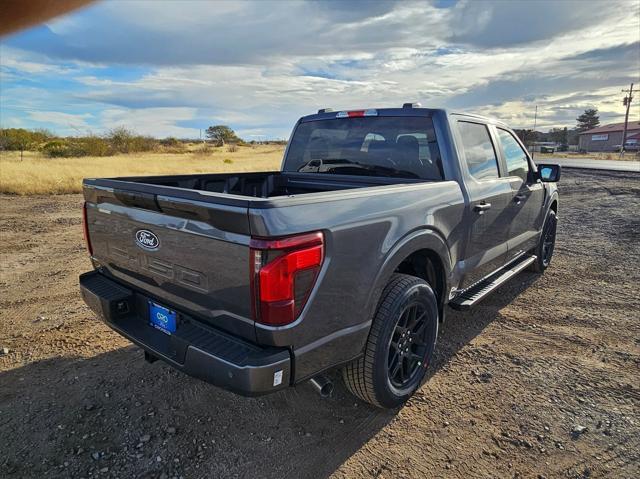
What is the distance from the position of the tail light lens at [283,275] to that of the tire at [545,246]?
4.28 metres

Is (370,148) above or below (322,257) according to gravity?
above

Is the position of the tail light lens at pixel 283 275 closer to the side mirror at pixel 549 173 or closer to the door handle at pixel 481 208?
the door handle at pixel 481 208

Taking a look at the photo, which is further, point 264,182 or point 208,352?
point 264,182

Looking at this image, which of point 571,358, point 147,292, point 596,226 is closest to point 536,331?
point 571,358

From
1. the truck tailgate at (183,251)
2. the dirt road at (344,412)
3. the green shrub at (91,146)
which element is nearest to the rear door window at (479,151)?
the dirt road at (344,412)

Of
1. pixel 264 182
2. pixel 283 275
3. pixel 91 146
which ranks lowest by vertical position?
pixel 283 275

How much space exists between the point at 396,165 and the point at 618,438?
7.67 feet

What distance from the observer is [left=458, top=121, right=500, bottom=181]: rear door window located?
351cm

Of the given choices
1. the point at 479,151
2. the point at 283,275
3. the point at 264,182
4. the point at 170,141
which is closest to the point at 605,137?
the point at 170,141

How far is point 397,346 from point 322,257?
3.45 ft

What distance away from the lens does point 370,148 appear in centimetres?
368

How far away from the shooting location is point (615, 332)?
3924 mm

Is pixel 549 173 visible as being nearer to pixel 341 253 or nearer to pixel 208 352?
pixel 341 253

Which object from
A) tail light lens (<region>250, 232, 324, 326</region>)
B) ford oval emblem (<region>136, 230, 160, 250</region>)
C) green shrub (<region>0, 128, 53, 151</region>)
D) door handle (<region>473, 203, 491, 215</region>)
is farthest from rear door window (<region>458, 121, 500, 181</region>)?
green shrub (<region>0, 128, 53, 151</region>)
